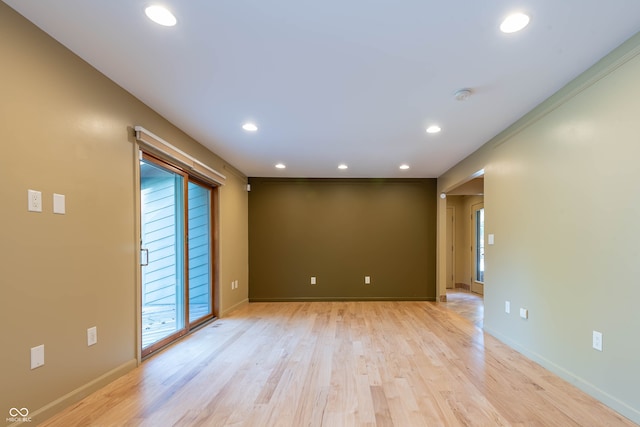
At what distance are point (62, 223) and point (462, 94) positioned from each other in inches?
118

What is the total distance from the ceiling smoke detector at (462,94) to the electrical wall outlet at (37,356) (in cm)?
329

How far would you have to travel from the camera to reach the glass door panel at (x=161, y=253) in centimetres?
302

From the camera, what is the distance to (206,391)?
2.26 meters

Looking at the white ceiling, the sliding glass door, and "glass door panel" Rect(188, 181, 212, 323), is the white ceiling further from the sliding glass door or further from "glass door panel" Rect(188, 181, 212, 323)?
"glass door panel" Rect(188, 181, 212, 323)

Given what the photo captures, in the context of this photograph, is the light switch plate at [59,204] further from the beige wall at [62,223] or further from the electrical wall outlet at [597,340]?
the electrical wall outlet at [597,340]

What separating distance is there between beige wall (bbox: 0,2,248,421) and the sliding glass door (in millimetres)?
406

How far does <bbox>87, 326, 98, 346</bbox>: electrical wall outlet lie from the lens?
7.06ft

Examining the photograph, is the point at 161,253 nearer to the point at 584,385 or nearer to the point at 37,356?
the point at 37,356

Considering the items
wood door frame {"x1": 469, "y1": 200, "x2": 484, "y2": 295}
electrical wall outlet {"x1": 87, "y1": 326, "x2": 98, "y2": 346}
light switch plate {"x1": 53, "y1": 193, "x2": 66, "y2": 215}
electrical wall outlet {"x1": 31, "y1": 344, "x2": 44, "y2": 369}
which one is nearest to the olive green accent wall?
wood door frame {"x1": 469, "y1": 200, "x2": 484, "y2": 295}

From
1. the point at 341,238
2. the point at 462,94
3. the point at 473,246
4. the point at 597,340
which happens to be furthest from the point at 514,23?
the point at 473,246

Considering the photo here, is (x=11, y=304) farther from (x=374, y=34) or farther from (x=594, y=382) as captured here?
(x=594, y=382)

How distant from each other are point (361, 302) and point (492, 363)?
307cm

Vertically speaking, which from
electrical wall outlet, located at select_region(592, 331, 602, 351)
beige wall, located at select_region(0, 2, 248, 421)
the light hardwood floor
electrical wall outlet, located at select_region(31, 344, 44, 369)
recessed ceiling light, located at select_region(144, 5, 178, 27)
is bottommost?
the light hardwood floor

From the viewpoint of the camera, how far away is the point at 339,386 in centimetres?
234
